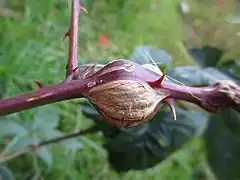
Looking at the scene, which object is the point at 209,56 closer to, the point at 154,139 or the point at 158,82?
the point at 154,139

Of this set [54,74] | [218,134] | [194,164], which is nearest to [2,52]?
[54,74]

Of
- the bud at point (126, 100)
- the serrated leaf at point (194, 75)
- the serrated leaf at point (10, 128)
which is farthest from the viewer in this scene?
the serrated leaf at point (10, 128)

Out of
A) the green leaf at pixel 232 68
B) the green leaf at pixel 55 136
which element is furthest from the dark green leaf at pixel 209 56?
the green leaf at pixel 55 136

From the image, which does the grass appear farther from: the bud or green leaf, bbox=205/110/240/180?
the bud

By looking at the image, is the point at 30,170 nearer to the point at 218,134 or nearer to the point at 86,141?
the point at 86,141

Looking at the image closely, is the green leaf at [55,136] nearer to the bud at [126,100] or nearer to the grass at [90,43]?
the grass at [90,43]

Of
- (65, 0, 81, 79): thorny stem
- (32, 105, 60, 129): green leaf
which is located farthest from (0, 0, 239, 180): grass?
(65, 0, 81, 79): thorny stem

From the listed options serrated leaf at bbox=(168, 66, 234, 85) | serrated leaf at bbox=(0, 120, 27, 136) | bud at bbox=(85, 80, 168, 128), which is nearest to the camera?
bud at bbox=(85, 80, 168, 128)
